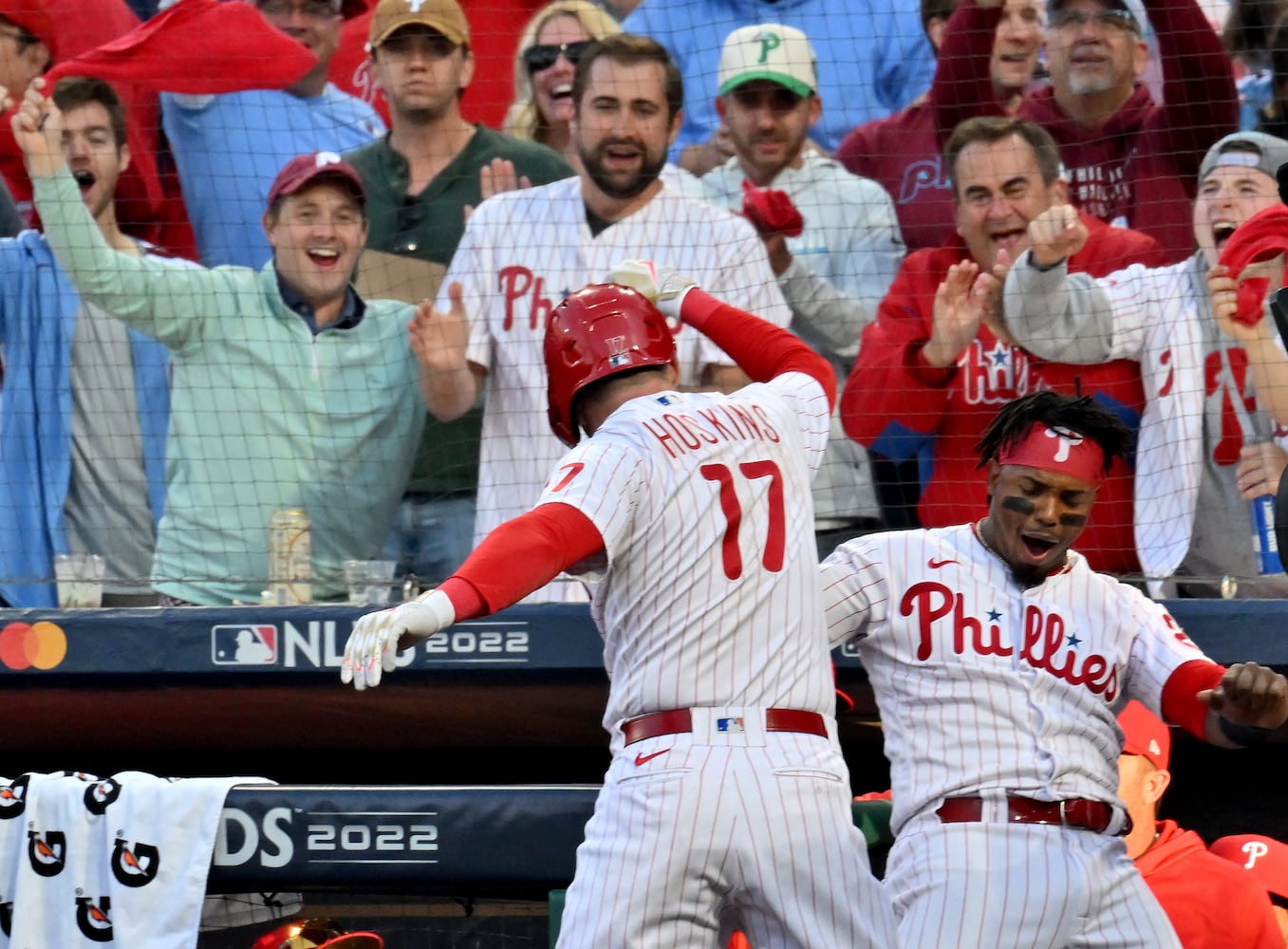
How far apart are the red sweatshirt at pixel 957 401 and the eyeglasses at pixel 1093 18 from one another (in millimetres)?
840

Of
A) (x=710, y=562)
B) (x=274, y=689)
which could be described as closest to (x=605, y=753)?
(x=274, y=689)

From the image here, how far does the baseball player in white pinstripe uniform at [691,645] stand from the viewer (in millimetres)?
2305

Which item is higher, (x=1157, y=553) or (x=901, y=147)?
(x=901, y=147)

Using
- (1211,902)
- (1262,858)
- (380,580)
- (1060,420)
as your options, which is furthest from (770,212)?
(1211,902)

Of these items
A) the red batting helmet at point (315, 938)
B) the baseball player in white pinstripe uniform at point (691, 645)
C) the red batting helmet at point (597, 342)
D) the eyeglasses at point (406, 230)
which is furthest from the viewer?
the eyeglasses at point (406, 230)

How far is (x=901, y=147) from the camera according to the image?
4586 millimetres

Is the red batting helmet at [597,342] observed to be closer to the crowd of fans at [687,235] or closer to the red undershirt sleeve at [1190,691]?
the red undershirt sleeve at [1190,691]

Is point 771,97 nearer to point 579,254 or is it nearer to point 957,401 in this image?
point 579,254

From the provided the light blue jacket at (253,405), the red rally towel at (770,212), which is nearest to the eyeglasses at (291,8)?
the light blue jacket at (253,405)

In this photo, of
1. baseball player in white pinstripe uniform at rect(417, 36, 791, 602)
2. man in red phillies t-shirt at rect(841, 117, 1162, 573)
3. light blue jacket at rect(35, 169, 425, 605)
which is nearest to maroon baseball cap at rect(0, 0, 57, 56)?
light blue jacket at rect(35, 169, 425, 605)

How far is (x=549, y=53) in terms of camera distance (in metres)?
4.71

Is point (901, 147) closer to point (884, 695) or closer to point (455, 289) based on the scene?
point (455, 289)

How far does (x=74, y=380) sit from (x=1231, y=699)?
3149 millimetres

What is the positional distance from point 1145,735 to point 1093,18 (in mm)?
1953
